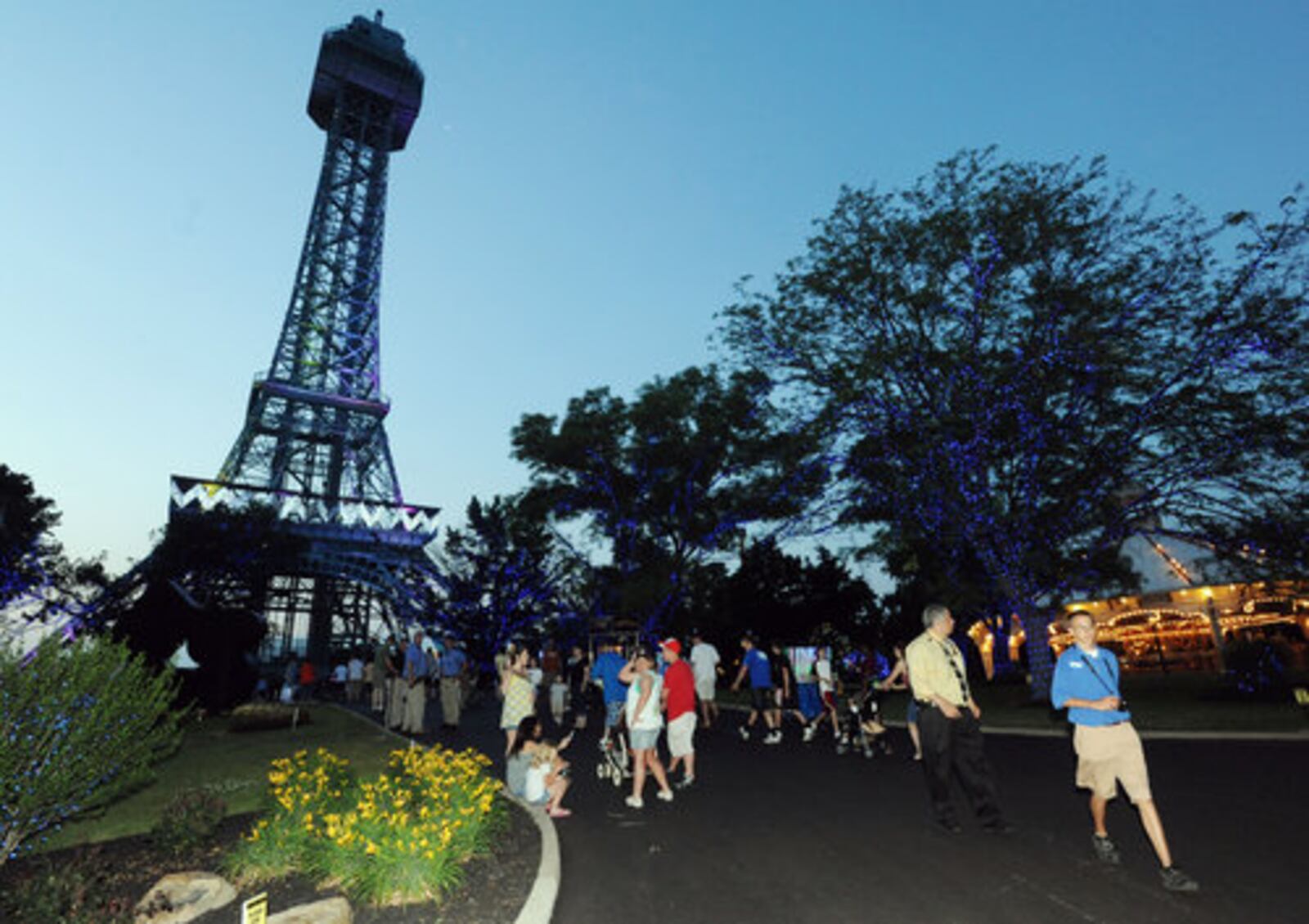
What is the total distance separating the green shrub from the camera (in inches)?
221

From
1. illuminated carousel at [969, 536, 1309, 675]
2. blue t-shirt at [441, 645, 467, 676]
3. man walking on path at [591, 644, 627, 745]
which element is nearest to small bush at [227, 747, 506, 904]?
man walking on path at [591, 644, 627, 745]

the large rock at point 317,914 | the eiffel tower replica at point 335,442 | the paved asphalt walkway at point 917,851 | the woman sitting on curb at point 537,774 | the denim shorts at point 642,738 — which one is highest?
the eiffel tower replica at point 335,442

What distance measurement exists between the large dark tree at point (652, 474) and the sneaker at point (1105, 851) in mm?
24849

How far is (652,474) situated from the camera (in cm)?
3241

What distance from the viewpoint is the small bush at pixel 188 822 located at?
633cm

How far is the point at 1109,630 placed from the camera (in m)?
29.6

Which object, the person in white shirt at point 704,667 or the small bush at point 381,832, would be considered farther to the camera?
the person in white shirt at point 704,667

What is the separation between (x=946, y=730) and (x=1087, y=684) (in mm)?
1418

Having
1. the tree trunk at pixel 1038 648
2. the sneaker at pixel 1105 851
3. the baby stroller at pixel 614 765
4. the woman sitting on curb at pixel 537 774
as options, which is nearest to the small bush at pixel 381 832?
the woman sitting on curb at pixel 537 774

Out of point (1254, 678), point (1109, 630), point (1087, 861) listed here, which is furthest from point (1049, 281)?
point (1109, 630)

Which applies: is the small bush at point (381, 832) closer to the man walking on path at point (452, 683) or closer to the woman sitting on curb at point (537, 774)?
the woman sitting on curb at point (537, 774)

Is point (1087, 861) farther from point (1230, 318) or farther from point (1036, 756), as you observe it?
point (1230, 318)

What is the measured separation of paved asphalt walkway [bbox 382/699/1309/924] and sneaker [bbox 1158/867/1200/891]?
0.08m

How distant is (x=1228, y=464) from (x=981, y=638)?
24.0m
